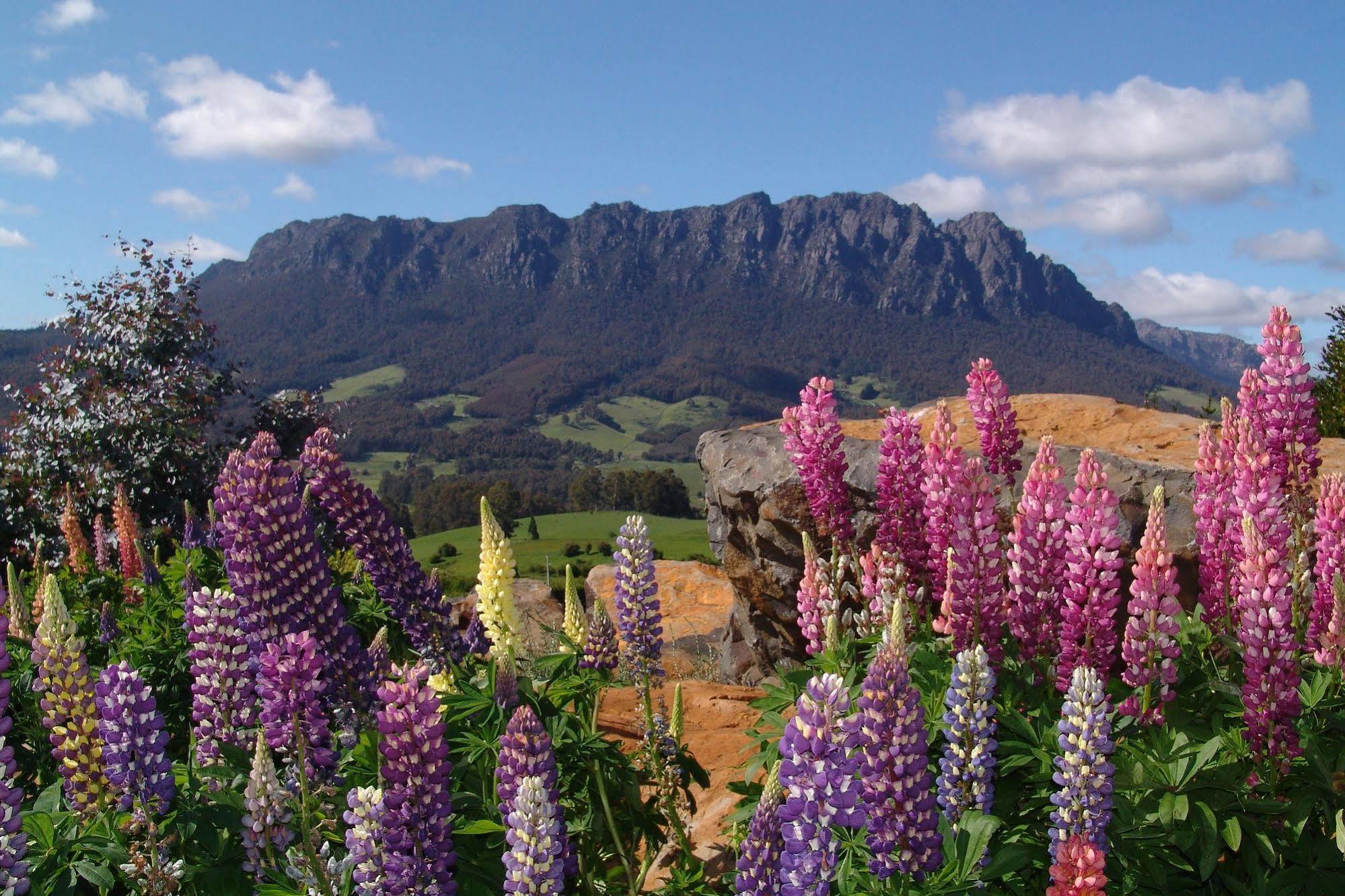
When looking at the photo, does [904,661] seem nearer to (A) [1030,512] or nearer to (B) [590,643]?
(A) [1030,512]

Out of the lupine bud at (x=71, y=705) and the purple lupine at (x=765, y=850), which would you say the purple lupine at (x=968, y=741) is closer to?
the purple lupine at (x=765, y=850)

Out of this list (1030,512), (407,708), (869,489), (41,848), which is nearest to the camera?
(407,708)

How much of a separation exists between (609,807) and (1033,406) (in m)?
8.57

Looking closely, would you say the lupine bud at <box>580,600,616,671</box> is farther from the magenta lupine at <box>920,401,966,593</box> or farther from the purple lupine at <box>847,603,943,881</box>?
the purple lupine at <box>847,603,943,881</box>

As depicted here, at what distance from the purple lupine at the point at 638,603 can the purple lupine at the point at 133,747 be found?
2.18 meters

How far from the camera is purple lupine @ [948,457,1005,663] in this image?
4609 mm

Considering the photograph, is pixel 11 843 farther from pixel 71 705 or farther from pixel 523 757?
pixel 523 757

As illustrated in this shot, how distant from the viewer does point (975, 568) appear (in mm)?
4605

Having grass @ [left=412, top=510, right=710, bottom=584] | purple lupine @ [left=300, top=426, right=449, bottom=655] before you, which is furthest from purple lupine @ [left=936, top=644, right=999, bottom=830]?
grass @ [left=412, top=510, right=710, bottom=584]

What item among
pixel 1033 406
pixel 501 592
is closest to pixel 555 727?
pixel 501 592

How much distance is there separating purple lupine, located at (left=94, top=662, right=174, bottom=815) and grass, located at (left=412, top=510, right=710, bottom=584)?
2119 centimetres

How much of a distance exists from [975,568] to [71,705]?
407cm

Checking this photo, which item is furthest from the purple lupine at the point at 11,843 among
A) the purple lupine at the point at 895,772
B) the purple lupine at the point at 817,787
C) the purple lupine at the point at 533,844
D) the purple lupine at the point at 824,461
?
the purple lupine at the point at 824,461

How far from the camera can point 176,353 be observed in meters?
16.5
